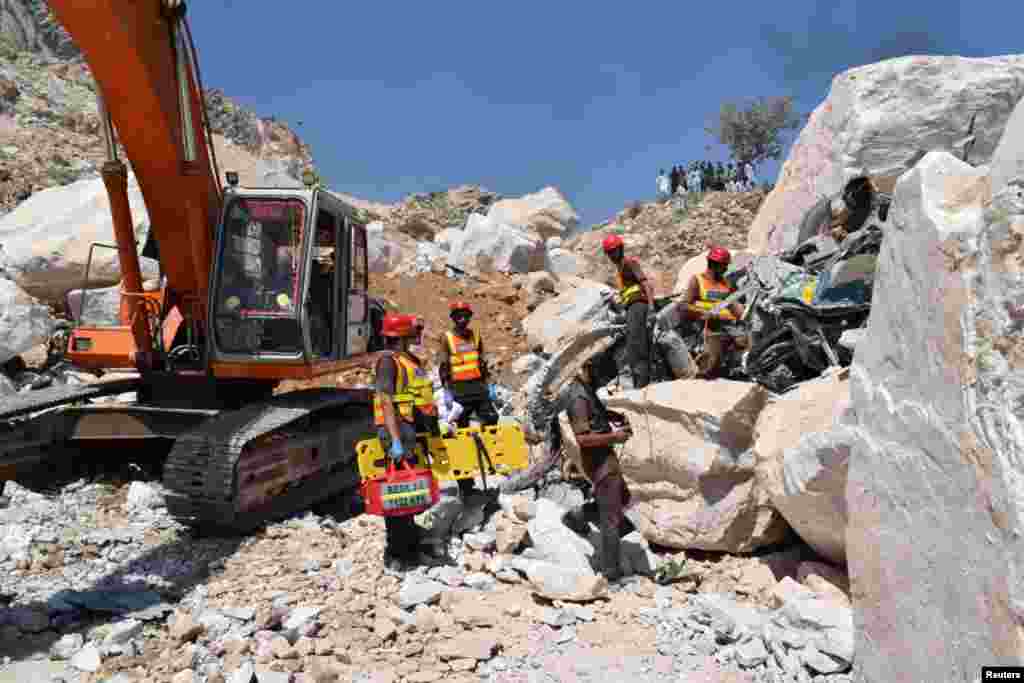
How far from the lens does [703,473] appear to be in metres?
4.75

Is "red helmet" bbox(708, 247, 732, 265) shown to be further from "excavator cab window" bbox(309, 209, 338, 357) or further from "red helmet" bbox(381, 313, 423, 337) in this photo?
"excavator cab window" bbox(309, 209, 338, 357)

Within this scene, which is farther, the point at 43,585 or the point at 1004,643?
the point at 43,585

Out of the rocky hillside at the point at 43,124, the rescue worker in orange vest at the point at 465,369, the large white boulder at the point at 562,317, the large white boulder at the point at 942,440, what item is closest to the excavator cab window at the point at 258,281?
the rescue worker in orange vest at the point at 465,369

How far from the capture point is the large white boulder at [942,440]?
6.59 feet

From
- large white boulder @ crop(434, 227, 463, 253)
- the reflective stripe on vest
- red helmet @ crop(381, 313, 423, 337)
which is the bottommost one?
red helmet @ crop(381, 313, 423, 337)

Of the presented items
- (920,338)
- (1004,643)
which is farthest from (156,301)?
(1004,643)

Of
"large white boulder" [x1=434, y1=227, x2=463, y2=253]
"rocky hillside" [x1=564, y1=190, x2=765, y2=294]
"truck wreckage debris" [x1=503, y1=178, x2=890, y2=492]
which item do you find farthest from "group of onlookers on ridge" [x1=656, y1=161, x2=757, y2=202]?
"truck wreckage debris" [x1=503, y1=178, x2=890, y2=492]

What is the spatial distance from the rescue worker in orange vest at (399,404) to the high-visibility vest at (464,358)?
0.84m

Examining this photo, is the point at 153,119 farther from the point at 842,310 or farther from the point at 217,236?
the point at 842,310

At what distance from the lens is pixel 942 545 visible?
2.29m

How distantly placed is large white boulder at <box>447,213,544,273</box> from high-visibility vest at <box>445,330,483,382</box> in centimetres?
883

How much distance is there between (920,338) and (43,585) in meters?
4.76

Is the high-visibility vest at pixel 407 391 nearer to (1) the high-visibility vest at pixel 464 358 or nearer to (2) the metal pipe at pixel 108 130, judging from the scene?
(1) the high-visibility vest at pixel 464 358

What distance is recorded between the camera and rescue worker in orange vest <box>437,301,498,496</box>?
228 inches
